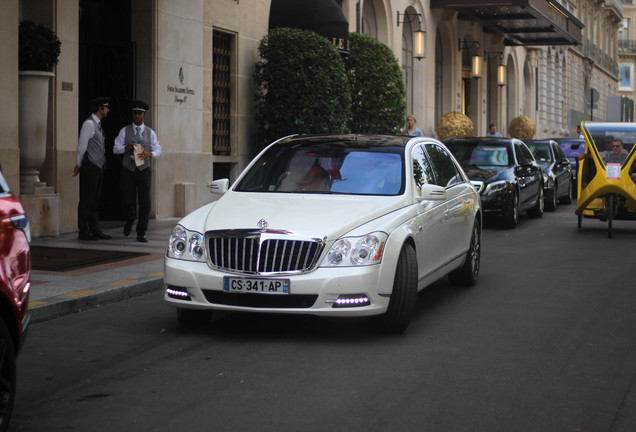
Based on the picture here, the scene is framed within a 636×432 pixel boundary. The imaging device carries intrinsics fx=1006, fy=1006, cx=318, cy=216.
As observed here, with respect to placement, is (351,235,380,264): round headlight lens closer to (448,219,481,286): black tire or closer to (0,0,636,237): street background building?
(448,219,481,286): black tire

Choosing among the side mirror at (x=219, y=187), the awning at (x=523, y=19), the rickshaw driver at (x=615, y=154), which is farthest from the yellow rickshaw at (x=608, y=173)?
the awning at (x=523, y=19)

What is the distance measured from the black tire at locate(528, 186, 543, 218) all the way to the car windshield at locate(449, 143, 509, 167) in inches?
82.1

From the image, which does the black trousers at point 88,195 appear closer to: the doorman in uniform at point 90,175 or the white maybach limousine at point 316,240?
the doorman in uniform at point 90,175

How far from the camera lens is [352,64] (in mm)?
23953

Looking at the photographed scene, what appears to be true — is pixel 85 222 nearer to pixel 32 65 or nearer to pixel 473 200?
pixel 32 65

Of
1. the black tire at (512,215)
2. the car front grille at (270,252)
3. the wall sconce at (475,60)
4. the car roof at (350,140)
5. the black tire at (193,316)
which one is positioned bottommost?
the black tire at (193,316)

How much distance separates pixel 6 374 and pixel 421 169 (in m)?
A: 4.89

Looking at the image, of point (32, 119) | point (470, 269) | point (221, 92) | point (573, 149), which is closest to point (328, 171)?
point (470, 269)

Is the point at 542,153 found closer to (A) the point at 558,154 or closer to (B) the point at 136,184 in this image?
(A) the point at 558,154

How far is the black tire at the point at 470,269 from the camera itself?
9.97 meters

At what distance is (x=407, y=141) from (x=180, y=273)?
104 inches

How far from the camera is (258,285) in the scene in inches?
274

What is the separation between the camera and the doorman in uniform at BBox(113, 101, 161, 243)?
13.4m

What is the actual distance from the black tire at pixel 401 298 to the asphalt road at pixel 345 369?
0.11 metres
